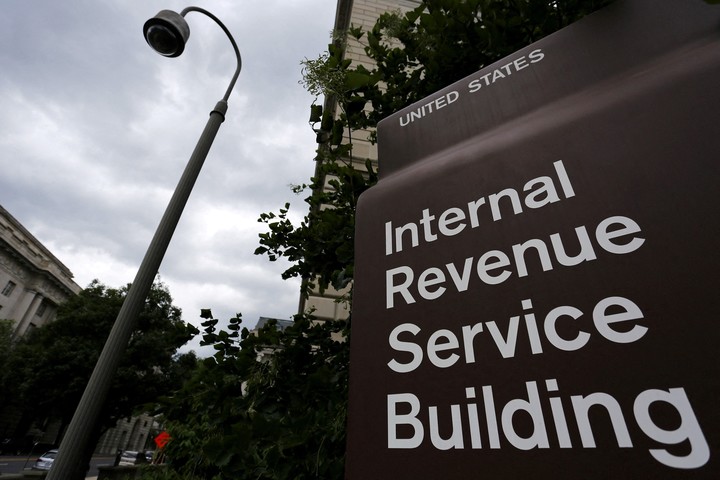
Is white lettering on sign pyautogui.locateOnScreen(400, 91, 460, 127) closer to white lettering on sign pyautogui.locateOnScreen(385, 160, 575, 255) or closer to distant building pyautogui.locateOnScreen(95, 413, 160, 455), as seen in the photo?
white lettering on sign pyautogui.locateOnScreen(385, 160, 575, 255)

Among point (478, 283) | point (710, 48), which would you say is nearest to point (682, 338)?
point (478, 283)

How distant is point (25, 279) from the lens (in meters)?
35.0

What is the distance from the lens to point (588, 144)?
93 centimetres

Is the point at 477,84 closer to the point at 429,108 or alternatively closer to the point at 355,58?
the point at 429,108

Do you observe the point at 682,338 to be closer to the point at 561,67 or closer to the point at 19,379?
the point at 561,67

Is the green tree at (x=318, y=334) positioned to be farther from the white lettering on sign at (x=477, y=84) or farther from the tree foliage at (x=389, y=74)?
the white lettering on sign at (x=477, y=84)

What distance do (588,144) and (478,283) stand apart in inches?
17.3

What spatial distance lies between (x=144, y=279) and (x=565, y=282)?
A: 293 cm

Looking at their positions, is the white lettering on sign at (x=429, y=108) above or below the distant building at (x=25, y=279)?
below

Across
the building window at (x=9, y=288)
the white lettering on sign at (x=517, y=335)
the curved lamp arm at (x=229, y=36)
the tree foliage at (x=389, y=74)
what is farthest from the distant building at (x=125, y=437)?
the white lettering on sign at (x=517, y=335)

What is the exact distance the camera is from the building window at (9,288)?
106 feet

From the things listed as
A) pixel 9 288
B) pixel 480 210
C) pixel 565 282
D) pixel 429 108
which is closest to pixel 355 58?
pixel 429 108

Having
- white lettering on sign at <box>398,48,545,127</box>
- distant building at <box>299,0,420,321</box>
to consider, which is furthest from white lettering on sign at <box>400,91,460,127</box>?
distant building at <box>299,0,420,321</box>

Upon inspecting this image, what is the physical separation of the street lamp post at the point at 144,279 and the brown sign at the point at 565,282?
7.43 feet
